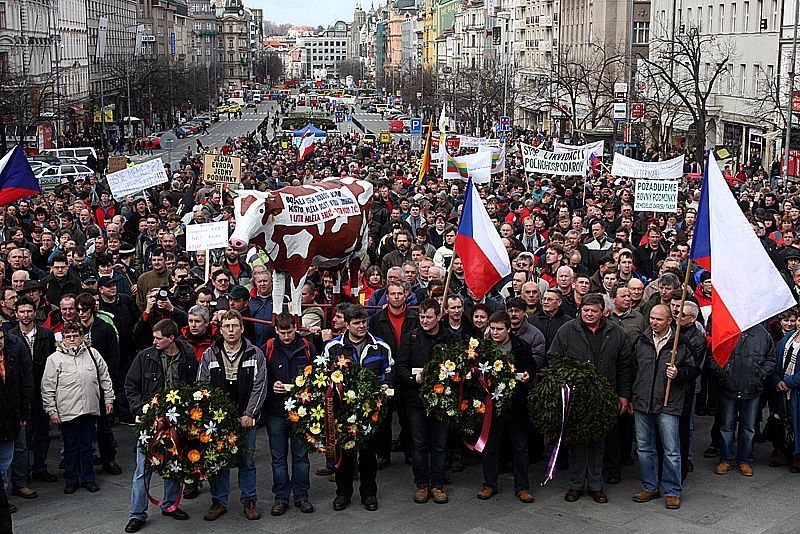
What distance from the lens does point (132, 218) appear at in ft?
71.2

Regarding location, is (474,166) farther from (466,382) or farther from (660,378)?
(466,382)

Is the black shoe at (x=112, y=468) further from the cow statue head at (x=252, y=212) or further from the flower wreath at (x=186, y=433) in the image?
the cow statue head at (x=252, y=212)

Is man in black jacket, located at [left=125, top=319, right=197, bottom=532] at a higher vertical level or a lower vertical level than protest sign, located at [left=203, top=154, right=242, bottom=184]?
lower

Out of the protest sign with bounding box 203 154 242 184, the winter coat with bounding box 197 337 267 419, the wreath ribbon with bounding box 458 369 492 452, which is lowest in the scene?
the wreath ribbon with bounding box 458 369 492 452

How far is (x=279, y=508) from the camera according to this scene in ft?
32.9

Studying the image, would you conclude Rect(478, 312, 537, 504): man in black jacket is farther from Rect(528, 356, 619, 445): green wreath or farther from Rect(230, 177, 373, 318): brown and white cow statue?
Rect(230, 177, 373, 318): brown and white cow statue

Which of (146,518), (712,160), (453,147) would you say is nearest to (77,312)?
(146,518)

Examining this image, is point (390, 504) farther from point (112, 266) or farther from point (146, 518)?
point (112, 266)

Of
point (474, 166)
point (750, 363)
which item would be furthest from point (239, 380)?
point (474, 166)

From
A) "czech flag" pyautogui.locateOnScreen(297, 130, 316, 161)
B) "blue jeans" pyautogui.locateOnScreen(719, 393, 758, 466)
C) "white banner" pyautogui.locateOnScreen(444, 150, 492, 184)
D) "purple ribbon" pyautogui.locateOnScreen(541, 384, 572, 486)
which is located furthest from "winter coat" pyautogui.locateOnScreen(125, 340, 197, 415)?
"czech flag" pyautogui.locateOnScreen(297, 130, 316, 161)

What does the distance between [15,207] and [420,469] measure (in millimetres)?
13648

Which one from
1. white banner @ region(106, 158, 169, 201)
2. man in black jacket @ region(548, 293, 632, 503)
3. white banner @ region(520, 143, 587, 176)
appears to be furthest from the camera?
white banner @ region(520, 143, 587, 176)

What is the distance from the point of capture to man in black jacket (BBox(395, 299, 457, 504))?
10266mm

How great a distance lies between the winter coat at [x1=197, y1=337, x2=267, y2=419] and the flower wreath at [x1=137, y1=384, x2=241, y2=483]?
264 millimetres
